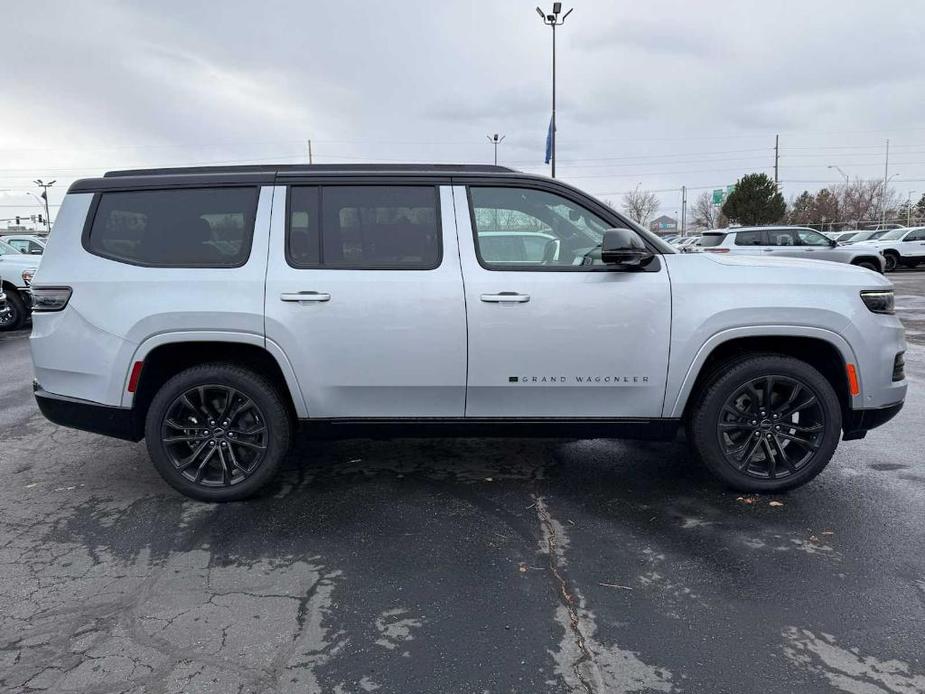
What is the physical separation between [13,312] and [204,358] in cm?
1057

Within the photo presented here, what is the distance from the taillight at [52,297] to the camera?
378 cm

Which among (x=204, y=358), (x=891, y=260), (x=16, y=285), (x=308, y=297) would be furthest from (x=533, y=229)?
(x=891, y=260)

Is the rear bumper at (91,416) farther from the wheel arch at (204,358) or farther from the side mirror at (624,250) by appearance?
the side mirror at (624,250)

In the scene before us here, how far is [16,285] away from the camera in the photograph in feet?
39.2

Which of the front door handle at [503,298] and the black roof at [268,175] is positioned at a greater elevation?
the black roof at [268,175]

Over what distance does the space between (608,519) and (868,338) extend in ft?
6.06

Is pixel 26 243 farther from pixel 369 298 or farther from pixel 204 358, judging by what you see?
pixel 369 298

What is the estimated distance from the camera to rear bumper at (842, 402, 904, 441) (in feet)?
12.7

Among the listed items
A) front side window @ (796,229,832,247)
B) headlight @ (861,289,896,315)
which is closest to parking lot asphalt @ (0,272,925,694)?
headlight @ (861,289,896,315)

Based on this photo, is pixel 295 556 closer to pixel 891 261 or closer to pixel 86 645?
pixel 86 645

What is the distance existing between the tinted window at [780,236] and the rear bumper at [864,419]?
1567 centimetres

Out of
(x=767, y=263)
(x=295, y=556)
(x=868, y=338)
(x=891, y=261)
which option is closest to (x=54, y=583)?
(x=295, y=556)

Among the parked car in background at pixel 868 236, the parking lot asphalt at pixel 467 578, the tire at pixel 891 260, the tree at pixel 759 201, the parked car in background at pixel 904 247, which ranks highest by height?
the tree at pixel 759 201

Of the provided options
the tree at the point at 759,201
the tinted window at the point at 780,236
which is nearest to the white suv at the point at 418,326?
the tinted window at the point at 780,236
